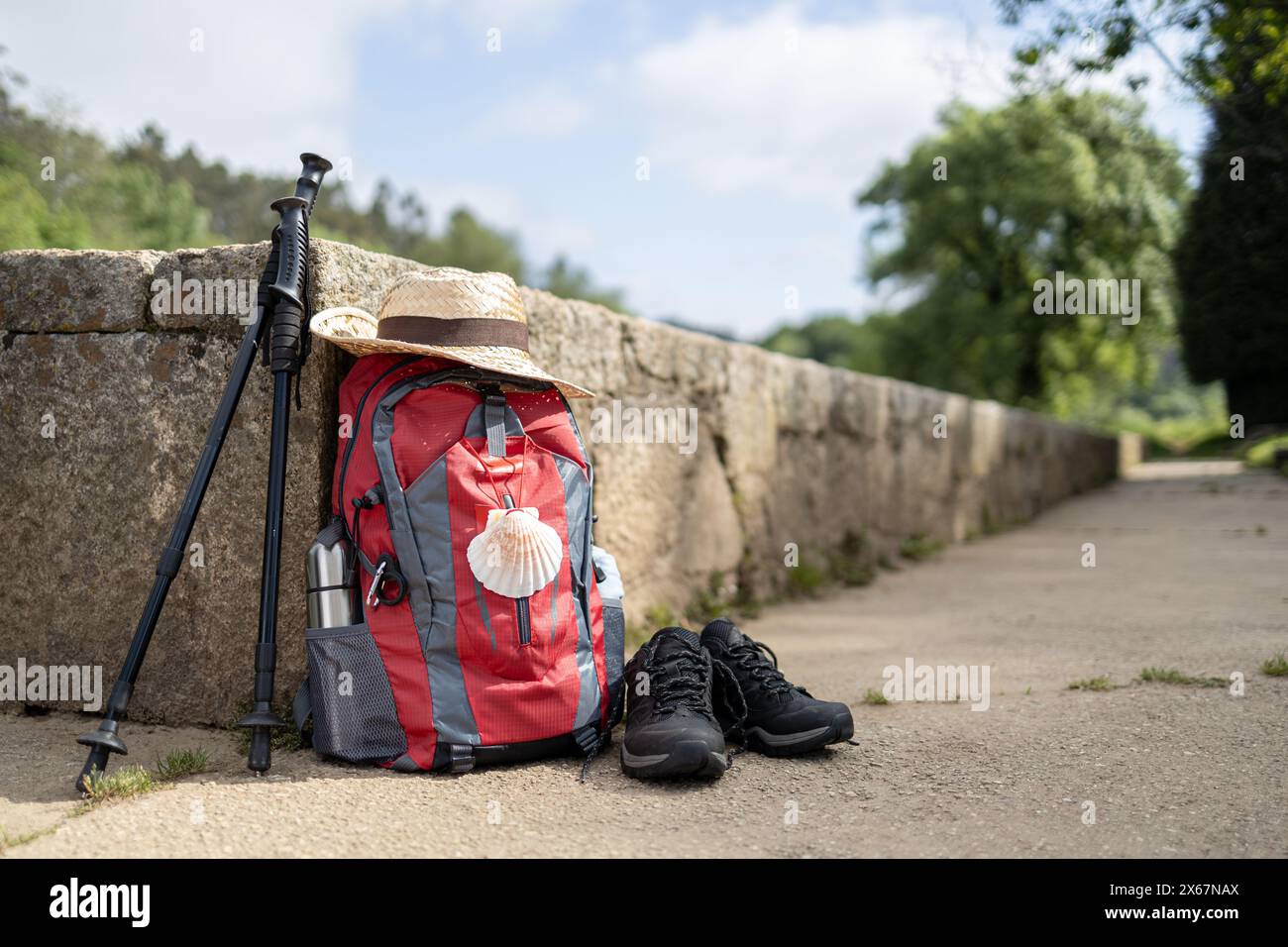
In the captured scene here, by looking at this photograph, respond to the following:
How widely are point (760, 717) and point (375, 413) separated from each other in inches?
47.6

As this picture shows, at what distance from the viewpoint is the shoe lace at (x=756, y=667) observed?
8.19 ft

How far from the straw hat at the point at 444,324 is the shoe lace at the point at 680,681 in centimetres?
77

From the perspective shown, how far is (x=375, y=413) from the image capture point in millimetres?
2254

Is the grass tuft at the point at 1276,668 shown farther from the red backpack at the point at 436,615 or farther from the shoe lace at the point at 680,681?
the red backpack at the point at 436,615

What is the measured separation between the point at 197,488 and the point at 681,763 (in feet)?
4.05

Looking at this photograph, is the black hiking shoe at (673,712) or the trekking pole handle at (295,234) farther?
the trekking pole handle at (295,234)

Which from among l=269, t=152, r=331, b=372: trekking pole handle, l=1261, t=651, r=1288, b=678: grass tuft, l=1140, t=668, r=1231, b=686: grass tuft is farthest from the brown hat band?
l=1261, t=651, r=1288, b=678: grass tuft

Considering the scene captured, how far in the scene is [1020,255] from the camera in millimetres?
23500

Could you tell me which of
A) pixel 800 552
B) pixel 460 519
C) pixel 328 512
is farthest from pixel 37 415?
pixel 800 552

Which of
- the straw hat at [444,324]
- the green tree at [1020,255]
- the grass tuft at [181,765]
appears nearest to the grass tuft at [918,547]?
the straw hat at [444,324]

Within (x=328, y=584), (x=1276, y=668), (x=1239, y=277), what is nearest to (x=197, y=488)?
(x=328, y=584)
